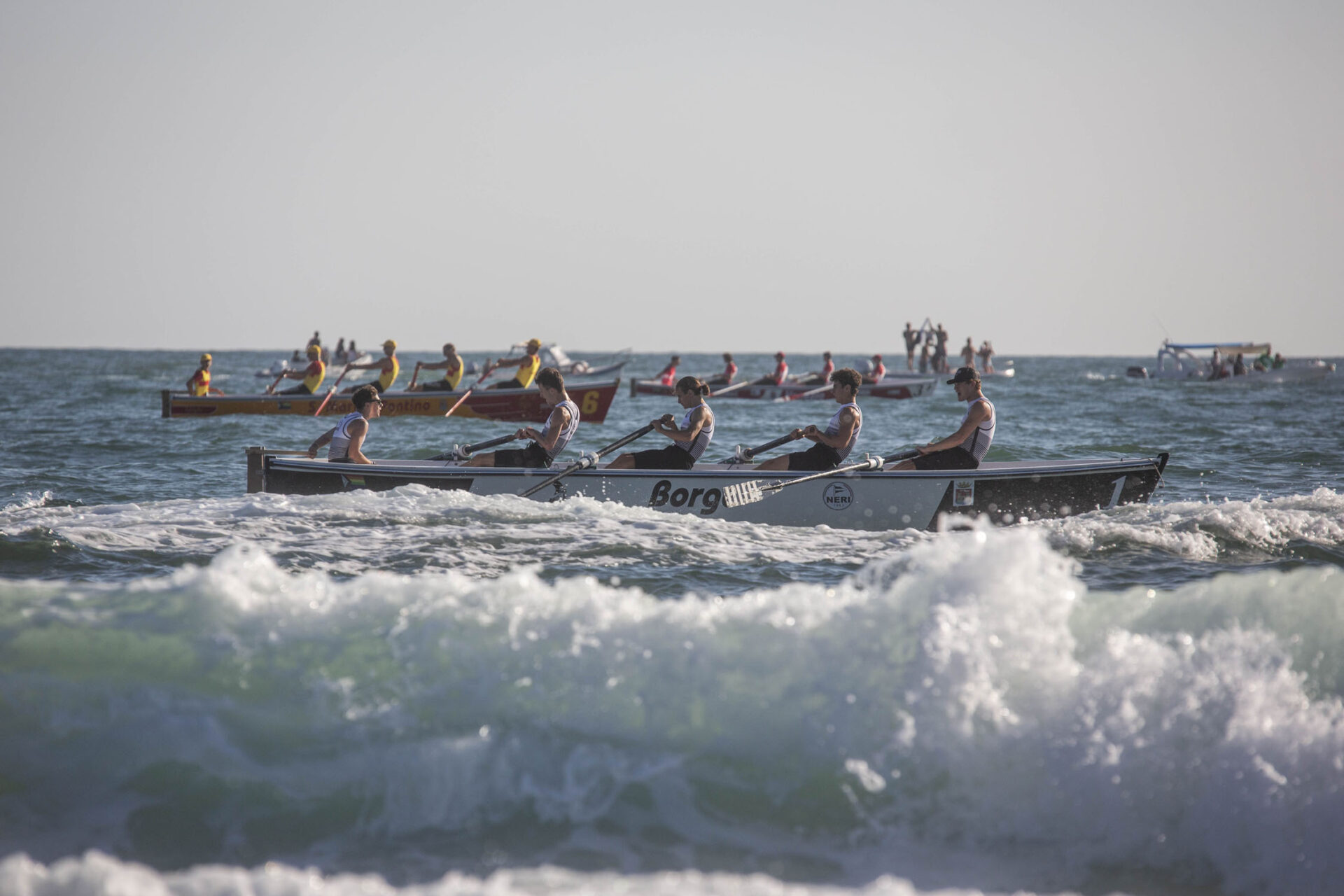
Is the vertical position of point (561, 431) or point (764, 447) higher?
point (561, 431)

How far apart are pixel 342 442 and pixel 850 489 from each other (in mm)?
5315

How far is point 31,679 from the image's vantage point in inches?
183

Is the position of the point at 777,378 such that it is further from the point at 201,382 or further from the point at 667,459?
the point at 667,459

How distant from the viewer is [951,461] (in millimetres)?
9867

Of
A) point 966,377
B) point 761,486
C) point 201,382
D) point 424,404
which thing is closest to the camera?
point 966,377

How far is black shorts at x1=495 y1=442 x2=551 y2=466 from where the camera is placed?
33.8 feet

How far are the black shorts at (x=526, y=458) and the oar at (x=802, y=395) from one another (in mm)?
19589

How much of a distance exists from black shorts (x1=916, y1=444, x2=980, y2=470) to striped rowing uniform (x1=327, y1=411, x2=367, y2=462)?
5.86 m

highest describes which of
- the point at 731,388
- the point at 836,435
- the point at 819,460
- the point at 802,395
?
the point at 731,388

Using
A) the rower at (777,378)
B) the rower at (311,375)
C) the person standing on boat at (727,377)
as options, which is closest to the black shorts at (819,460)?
the rower at (311,375)

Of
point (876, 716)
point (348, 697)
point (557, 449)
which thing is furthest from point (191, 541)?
point (876, 716)

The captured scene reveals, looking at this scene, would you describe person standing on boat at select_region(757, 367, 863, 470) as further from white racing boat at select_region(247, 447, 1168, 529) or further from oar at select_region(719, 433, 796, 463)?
oar at select_region(719, 433, 796, 463)

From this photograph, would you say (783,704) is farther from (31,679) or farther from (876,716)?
(31,679)

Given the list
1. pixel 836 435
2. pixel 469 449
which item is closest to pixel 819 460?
pixel 836 435
